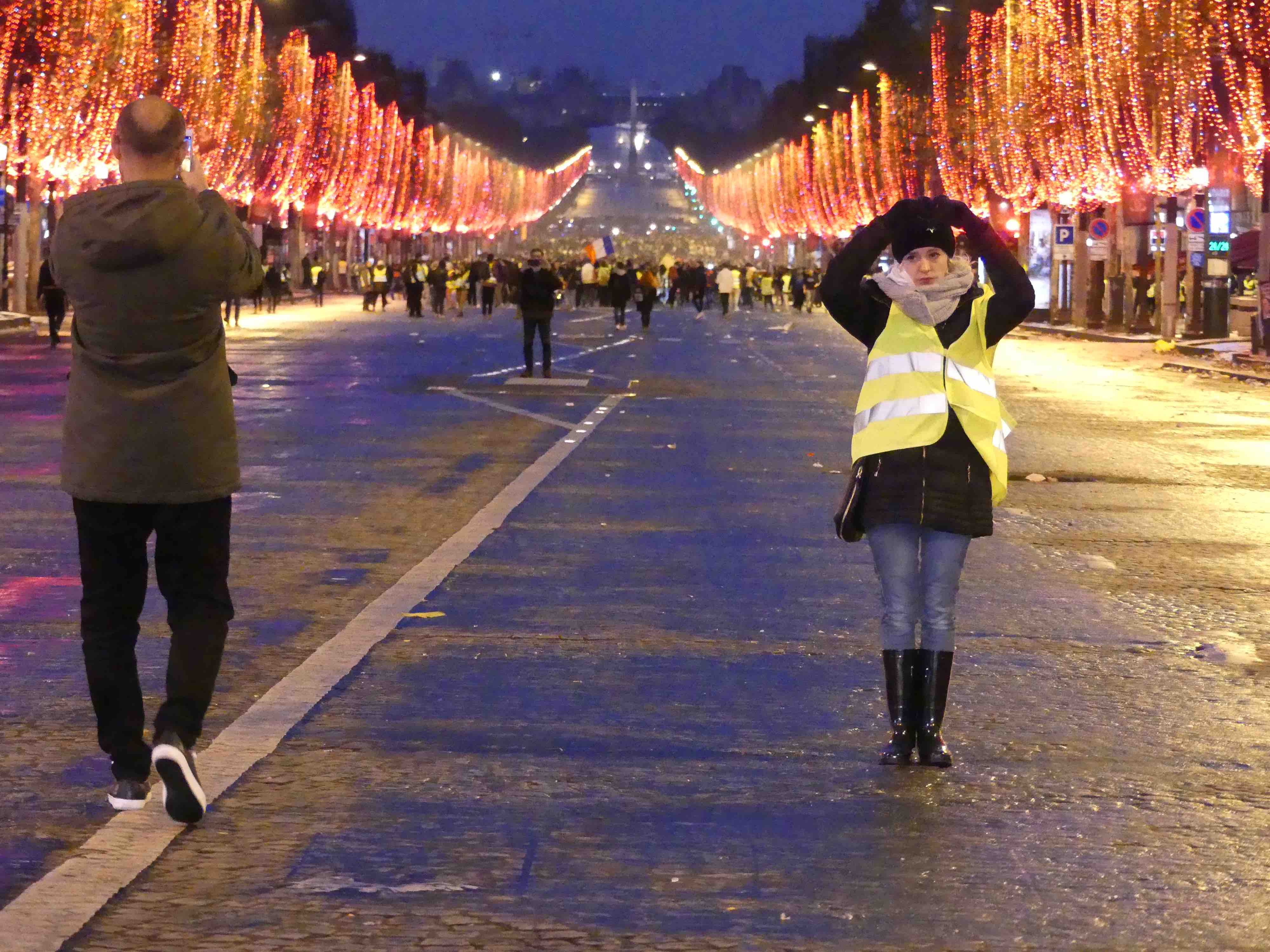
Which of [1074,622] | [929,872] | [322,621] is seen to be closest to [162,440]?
[929,872]

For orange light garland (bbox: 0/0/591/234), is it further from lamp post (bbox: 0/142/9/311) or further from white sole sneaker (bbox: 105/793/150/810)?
white sole sneaker (bbox: 105/793/150/810)

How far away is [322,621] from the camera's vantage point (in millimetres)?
10125

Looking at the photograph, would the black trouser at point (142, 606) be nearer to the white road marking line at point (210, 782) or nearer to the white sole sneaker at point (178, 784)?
the white sole sneaker at point (178, 784)

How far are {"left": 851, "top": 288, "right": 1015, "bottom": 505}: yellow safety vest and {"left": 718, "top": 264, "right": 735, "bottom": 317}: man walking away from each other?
2801 inches

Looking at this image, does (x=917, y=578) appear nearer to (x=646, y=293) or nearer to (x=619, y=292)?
(x=646, y=293)

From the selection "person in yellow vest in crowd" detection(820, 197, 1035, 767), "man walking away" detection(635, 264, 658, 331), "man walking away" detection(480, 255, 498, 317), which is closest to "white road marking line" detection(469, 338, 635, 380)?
"man walking away" detection(635, 264, 658, 331)

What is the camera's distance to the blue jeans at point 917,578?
7363mm

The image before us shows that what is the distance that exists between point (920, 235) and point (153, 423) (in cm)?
230

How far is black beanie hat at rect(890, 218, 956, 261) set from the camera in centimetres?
724

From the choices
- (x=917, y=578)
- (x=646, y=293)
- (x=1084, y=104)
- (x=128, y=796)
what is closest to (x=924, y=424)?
(x=917, y=578)

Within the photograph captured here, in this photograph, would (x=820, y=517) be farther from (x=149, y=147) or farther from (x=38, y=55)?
(x=38, y=55)

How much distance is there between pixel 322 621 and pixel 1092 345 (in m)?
46.0

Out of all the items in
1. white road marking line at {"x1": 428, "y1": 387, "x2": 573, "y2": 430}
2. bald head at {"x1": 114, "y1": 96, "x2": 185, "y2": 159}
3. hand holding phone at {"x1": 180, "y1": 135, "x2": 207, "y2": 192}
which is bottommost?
white road marking line at {"x1": 428, "y1": 387, "x2": 573, "y2": 430}

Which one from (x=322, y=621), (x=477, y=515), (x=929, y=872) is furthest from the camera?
(x=477, y=515)
